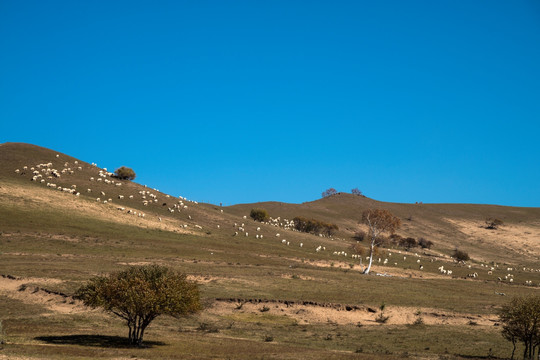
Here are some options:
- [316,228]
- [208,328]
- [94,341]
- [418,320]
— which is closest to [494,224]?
[316,228]

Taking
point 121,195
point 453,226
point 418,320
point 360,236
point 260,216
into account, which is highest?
point 453,226

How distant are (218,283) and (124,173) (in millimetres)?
80314

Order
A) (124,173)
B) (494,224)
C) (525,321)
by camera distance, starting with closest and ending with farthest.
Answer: (525,321)
(124,173)
(494,224)

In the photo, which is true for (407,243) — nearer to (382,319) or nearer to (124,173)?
(124,173)

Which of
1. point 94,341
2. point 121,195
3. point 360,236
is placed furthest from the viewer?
point 360,236

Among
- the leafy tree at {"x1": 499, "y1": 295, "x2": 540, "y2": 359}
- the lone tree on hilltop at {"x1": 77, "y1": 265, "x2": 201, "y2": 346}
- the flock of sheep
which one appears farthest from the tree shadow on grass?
the flock of sheep

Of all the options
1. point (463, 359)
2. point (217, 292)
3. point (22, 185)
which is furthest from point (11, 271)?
point (22, 185)

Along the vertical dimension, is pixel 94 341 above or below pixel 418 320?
below

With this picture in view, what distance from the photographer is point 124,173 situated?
129 meters

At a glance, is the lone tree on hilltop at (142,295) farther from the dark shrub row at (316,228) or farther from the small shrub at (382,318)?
the dark shrub row at (316,228)

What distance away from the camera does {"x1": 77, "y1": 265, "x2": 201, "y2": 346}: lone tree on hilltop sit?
29211mm

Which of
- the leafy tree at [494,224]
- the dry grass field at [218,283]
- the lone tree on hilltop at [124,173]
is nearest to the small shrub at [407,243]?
the dry grass field at [218,283]

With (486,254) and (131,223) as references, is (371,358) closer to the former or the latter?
(131,223)

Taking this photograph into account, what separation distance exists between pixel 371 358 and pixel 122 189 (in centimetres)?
9983
